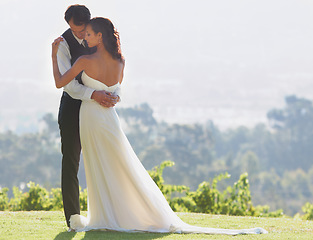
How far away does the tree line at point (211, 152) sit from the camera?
71.5 meters

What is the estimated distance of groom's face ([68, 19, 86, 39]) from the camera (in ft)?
17.8

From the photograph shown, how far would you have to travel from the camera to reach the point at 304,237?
211 inches

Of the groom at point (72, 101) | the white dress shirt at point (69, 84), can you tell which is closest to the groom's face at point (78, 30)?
the groom at point (72, 101)

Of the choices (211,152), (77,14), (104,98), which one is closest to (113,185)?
(104,98)

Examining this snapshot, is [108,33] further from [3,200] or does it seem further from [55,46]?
[3,200]

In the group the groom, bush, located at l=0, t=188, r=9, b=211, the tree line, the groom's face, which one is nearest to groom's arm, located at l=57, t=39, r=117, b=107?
the groom

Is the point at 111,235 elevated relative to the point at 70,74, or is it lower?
lower

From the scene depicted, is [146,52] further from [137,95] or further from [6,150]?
[6,150]

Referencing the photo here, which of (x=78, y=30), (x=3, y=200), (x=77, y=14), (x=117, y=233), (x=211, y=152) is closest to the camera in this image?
(x=117, y=233)

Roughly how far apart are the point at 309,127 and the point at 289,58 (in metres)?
53.6

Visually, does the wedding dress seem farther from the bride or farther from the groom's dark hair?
the groom's dark hair

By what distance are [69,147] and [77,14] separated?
4.49 feet

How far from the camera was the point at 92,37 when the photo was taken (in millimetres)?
5277

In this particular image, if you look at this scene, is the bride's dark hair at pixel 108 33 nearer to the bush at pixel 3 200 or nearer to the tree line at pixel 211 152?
the bush at pixel 3 200
